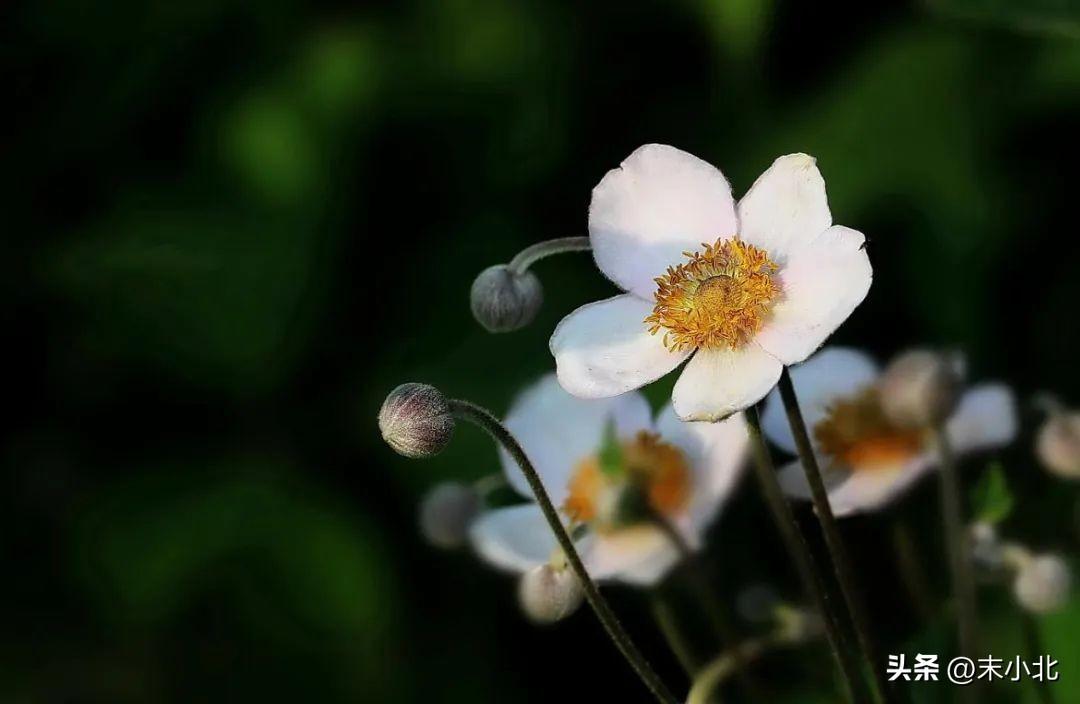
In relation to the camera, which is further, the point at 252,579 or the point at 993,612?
the point at 252,579

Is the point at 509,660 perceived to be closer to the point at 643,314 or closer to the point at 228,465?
the point at 228,465

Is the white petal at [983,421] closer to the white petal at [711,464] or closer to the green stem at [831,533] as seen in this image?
the white petal at [711,464]

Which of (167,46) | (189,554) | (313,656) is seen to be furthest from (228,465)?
(167,46)

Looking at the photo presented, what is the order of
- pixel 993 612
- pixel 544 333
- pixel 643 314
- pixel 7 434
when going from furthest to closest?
pixel 7 434 < pixel 544 333 < pixel 993 612 < pixel 643 314

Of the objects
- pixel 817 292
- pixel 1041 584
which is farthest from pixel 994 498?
pixel 817 292

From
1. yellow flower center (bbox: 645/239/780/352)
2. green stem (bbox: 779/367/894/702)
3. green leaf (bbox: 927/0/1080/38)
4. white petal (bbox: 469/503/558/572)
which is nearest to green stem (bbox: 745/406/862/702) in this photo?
green stem (bbox: 779/367/894/702)

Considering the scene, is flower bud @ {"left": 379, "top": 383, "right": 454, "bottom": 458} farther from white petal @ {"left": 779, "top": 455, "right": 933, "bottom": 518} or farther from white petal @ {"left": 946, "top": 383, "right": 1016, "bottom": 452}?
white petal @ {"left": 946, "top": 383, "right": 1016, "bottom": 452}

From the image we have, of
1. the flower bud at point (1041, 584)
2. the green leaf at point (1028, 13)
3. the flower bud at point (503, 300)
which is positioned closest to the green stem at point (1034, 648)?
the flower bud at point (1041, 584)
